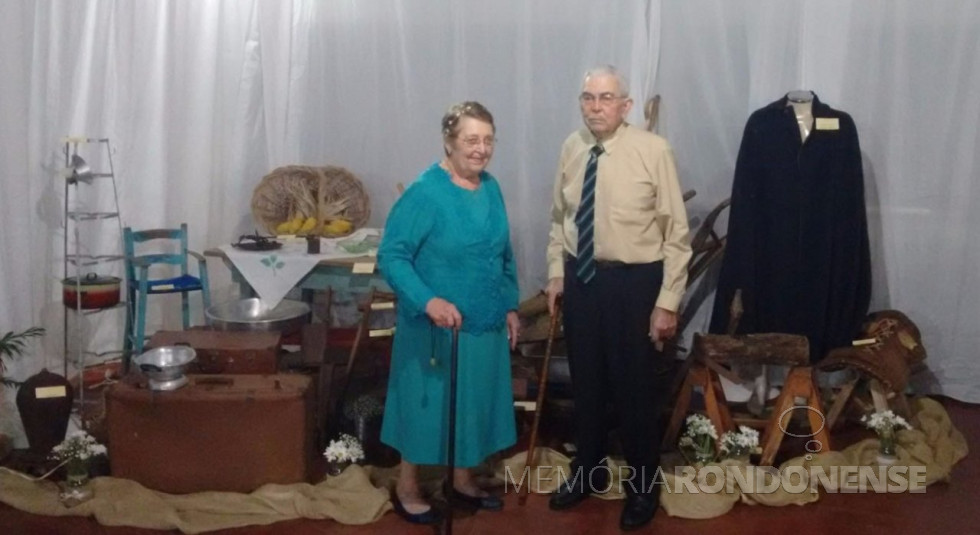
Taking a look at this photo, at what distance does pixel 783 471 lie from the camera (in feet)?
10.8

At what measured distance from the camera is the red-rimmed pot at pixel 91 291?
3.86 metres

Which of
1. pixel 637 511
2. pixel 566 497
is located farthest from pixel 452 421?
pixel 637 511

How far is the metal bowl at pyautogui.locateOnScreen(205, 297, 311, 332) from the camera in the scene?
3625mm

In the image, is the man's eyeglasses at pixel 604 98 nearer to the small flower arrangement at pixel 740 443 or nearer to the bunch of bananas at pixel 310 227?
the small flower arrangement at pixel 740 443

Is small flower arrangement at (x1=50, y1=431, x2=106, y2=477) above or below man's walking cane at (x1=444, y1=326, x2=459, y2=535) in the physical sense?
below

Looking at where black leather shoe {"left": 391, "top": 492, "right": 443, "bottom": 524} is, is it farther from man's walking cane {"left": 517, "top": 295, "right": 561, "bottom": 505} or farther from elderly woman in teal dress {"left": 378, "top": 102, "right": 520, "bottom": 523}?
man's walking cane {"left": 517, "top": 295, "right": 561, "bottom": 505}

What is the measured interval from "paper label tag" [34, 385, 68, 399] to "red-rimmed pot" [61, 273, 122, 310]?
1.92 feet

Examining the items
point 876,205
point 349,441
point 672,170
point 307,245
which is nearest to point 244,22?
point 307,245

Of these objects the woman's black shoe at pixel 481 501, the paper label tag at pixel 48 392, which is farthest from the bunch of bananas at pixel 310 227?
the woman's black shoe at pixel 481 501

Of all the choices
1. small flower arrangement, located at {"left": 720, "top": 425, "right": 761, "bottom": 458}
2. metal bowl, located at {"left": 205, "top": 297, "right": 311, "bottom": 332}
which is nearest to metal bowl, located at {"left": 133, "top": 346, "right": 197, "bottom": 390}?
metal bowl, located at {"left": 205, "top": 297, "right": 311, "bottom": 332}

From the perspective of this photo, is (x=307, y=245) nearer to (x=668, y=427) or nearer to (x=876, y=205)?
(x=668, y=427)

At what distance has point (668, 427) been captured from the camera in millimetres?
3529

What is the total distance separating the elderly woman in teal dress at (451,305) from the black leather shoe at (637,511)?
43cm

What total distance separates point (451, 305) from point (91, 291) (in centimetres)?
196
